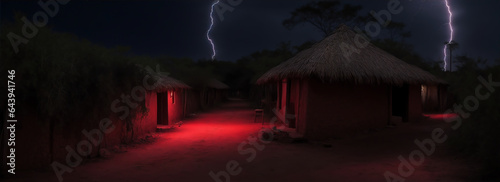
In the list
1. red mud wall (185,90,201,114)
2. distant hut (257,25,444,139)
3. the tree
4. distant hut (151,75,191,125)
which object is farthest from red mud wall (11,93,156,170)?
the tree

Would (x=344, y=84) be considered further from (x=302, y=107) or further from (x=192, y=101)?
(x=192, y=101)

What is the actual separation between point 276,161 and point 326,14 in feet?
64.6

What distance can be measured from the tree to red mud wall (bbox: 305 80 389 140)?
14838 mm

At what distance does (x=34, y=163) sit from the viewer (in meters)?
5.98

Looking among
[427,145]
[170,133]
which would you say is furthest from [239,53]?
[427,145]

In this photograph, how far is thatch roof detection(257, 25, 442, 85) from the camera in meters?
8.99

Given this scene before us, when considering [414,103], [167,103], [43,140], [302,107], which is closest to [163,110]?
[167,103]

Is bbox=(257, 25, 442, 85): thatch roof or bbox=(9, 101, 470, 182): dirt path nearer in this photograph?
bbox=(9, 101, 470, 182): dirt path

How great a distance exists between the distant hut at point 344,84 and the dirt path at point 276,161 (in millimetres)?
549

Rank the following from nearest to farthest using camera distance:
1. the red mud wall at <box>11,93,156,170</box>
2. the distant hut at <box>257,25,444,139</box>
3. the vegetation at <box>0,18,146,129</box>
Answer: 1. the vegetation at <box>0,18,146,129</box>
2. the red mud wall at <box>11,93,156,170</box>
3. the distant hut at <box>257,25,444,139</box>

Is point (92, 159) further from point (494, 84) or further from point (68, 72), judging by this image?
point (494, 84)

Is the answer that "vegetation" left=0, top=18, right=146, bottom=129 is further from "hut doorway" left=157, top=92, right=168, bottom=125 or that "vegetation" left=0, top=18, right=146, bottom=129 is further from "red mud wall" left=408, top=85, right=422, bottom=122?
"red mud wall" left=408, top=85, right=422, bottom=122

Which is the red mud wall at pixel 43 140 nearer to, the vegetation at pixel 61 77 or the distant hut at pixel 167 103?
the vegetation at pixel 61 77

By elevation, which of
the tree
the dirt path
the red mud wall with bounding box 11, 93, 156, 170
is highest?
the tree
